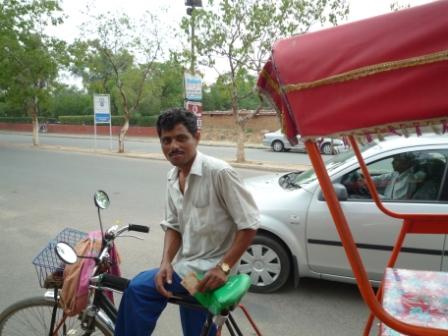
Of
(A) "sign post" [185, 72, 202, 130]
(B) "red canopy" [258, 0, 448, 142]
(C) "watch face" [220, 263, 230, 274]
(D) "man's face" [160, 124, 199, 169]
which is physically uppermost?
(A) "sign post" [185, 72, 202, 130]

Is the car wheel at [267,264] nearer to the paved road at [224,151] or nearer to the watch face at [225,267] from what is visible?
the watch face at [225,267]

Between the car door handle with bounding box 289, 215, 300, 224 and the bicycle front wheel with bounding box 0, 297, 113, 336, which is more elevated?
the car door handle with bounding box 289, 215, 300, 224

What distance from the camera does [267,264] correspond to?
12.4 feet

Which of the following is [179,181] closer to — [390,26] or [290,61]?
[290,61]

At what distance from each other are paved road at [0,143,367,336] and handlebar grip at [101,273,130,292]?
4.30 feet

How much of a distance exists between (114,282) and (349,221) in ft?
7.10

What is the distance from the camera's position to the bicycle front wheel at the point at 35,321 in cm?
229

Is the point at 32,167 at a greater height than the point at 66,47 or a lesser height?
lesser

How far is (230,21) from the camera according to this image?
44.4ft

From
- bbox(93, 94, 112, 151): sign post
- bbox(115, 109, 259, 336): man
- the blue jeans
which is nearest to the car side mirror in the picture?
bbox(115, 109, 259, 336): man

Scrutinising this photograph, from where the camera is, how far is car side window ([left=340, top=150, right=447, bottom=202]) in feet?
10.8

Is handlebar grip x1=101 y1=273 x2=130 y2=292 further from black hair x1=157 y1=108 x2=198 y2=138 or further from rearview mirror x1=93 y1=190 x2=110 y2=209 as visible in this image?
black hair x1=157 y1=108 x2=198 y2=138

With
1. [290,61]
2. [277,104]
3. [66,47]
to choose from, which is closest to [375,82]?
[290,61]

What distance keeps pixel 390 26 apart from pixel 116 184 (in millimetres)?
9130
